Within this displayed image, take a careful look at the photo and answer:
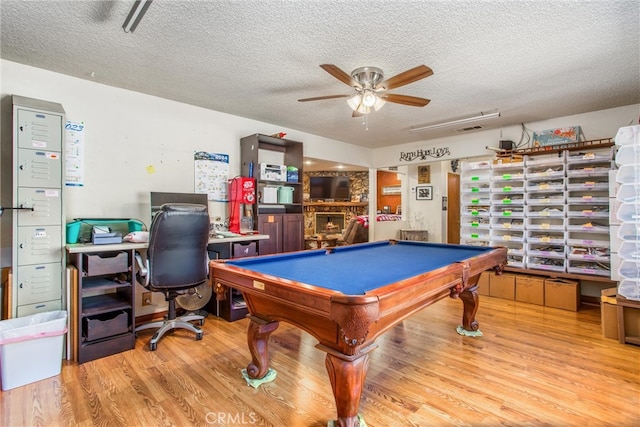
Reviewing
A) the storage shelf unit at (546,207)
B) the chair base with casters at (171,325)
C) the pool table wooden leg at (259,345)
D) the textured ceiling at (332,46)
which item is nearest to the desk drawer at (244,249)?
the chair base with casters at (171,325)

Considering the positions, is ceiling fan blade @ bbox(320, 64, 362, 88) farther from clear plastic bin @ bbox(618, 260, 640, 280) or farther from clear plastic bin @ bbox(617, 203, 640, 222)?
clear plastic bin @ bbox(618, 260, 640, 280)

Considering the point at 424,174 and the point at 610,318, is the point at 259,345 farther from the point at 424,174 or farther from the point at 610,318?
the point at 424,174

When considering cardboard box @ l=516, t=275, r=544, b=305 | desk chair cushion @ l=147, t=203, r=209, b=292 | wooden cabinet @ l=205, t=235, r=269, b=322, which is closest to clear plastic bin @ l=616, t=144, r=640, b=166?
cardboard box @ l=516, t=275, r=544, b=305

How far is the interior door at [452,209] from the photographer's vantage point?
22.0 ft

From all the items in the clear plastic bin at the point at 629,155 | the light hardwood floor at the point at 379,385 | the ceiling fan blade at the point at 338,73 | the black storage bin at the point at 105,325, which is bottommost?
the light hardwood floor at the point at 379,385

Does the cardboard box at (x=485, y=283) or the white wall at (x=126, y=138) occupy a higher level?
the white wall at (x=126, y=138)

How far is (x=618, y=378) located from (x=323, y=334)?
217 cm

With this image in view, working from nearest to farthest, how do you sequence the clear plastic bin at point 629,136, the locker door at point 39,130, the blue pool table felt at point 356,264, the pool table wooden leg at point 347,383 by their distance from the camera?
1. the pool table wooden leg at point 347,383
2. the blue pool table felt at point 356,264
3. the locker door at point 39,130
4. the clear plastic bin at point 629,136

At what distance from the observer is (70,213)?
280 centimetres

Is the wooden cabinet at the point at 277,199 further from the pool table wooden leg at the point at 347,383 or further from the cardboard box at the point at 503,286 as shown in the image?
the cardboard box at the point at 503,286

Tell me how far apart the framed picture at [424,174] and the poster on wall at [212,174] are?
4475 millimetres

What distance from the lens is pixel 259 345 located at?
6.75 ft

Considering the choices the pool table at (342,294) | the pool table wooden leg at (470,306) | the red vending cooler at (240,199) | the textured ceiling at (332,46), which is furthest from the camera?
the red vending cooler at (240,199)

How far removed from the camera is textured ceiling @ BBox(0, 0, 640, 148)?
6.16 ft
